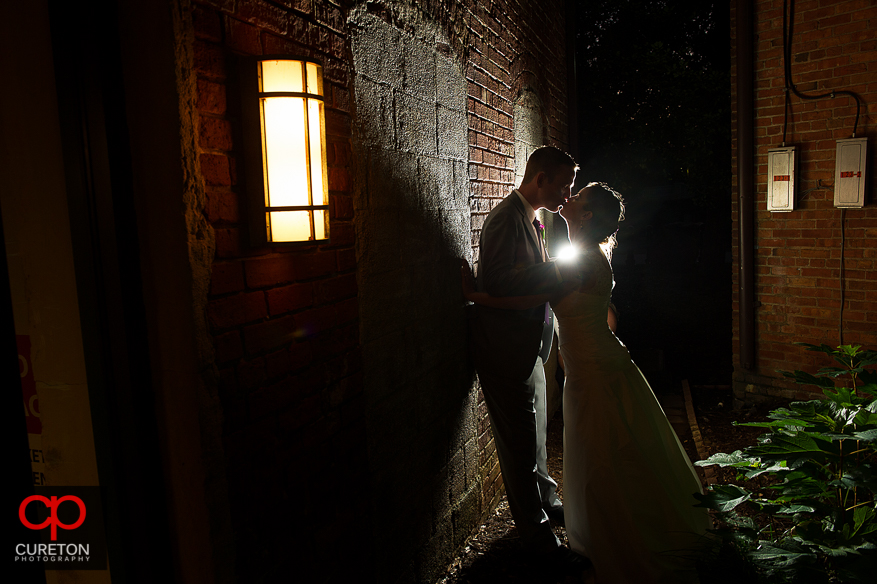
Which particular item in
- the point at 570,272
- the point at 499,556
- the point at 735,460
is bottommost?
the point at 499,556

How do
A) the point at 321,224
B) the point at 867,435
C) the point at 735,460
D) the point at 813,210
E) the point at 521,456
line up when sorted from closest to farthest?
1. the point at 321,224
2. the point at 867,435
3. the point at 735,460
4. the point at 521,456
5. the point at 813,210

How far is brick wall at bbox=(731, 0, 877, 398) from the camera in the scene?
16.0 ft

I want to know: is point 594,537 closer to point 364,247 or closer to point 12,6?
point 364,247

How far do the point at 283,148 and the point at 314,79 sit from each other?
25cm

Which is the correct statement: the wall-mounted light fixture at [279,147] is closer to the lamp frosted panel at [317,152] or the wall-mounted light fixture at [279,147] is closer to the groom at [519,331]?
the lamp frosted panel at [317,152]

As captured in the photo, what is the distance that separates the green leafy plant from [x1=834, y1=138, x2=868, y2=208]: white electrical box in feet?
Answer: 8.59

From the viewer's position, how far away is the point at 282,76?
5.27 ft

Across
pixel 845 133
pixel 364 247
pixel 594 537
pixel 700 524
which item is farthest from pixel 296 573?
pixel 845 133

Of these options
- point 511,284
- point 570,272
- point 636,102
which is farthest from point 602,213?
point 636,102

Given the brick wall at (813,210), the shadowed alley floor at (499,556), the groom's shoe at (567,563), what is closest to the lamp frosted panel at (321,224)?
the shadowed alley floor at (499,556)

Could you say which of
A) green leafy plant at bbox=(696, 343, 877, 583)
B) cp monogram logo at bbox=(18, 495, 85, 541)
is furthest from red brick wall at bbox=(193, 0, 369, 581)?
green leafy plant at bbox=(696, 343, 877, 583)

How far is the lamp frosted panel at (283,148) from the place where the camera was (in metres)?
1.57

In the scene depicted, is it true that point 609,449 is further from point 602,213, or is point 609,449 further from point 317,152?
→ point 317,152

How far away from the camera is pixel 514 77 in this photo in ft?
14.1
